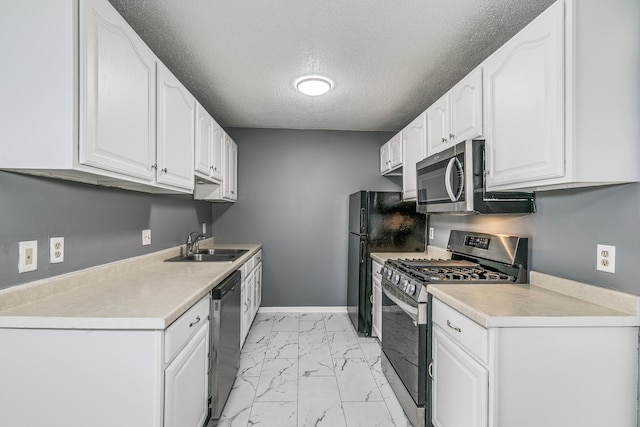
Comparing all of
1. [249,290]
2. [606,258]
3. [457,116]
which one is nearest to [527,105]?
[457,116]

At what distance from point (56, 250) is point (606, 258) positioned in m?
2.48

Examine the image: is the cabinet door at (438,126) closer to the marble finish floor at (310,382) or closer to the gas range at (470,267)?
the gas range at (470,267)

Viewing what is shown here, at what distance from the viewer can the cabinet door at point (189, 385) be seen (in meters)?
1.23

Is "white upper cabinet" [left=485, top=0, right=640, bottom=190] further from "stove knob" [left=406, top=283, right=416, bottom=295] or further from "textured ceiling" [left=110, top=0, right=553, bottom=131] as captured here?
"stove knob" [left=406, top=283, right=416, bottom=295]

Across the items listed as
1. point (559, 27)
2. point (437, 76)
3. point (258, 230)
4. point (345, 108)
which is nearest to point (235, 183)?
point (258, 230)

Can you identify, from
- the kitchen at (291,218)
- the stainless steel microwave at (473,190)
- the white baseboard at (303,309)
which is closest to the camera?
the kitchen at (291,218)

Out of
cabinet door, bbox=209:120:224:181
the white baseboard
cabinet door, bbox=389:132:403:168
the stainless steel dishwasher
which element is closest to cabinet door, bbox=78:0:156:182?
the stainless steel dishwasher

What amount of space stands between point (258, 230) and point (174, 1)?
2630mm

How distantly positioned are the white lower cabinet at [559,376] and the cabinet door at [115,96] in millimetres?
1692

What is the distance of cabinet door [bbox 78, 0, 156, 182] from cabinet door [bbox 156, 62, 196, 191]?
0.23 feet

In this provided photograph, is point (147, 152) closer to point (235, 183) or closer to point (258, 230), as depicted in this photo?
point (235, 183)

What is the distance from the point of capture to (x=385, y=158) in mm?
3658

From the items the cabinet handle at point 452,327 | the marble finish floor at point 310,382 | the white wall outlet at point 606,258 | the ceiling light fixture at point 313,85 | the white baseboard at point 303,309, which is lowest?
the marble finish floor at point 310,382

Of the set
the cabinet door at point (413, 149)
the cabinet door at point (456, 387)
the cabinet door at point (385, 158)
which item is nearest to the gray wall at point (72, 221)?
the cabinet door at point (456, 387)
